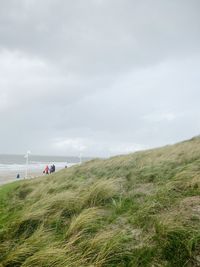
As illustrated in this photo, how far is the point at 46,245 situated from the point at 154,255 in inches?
55.7

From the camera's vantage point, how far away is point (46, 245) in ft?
13.6

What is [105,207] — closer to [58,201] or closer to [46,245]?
[58,201]

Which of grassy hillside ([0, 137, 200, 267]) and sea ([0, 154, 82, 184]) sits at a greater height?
sea ([0, 154, 82, 184])

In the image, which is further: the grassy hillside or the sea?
the sea

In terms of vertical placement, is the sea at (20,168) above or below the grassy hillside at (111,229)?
above

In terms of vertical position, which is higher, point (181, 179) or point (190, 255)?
point (181, 179)

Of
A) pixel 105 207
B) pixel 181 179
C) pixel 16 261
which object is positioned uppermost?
pixel 181 179

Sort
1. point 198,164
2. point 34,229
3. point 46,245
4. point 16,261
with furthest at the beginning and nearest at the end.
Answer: point 198,164 → point 34,229 → point 46,245 → point 16,261

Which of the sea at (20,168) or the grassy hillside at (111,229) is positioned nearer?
the grassy hillside at (111,229)

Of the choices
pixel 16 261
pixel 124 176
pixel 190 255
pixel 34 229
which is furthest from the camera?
pixel 124 176

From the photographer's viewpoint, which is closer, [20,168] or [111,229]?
[111,229]

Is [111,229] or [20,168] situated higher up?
[20,168]

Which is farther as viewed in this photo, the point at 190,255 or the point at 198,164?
the point at 198,164

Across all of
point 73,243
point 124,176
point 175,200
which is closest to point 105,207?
point 175,200
